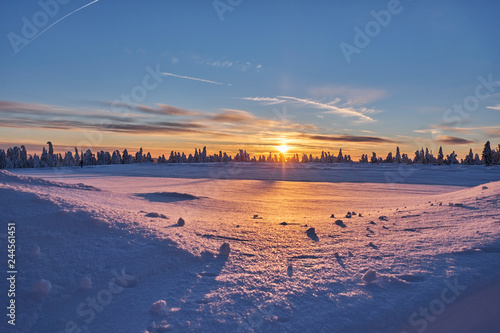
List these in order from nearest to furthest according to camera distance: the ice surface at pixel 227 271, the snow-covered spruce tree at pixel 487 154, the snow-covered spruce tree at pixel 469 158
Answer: the ice surface at pixel 227 271 < the snow-covered spruce tree at pixel 487 154 < the snow-covered spruce tree at pixel 469 158

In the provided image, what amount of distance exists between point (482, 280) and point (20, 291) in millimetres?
4050

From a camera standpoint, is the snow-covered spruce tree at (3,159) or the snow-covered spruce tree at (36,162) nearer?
the snow-covered spruce tree at (3,159)

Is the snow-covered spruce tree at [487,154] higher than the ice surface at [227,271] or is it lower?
higher

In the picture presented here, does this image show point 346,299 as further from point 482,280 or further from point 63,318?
point 63,318

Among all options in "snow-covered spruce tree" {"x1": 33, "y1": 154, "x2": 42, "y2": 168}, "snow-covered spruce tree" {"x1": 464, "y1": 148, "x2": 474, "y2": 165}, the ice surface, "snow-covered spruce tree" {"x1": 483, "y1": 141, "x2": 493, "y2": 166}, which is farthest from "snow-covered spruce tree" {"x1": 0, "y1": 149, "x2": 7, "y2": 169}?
"snow-covered spruce tree" {"x1": 464, "y1": 148, "x2": 474, "y2": 165}

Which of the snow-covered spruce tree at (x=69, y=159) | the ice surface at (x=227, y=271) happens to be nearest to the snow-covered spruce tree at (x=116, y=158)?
the snow-covered spruce tree at (x=69, y=159)

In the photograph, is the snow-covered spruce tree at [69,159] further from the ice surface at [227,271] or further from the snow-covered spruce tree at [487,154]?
the snow-covered spruce tree at [487,154]

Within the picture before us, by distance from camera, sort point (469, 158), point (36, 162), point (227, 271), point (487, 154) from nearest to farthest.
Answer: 1. point (227, 271)
2. point (487, 154)
3. point (469, 158)
4. point (36, 162)

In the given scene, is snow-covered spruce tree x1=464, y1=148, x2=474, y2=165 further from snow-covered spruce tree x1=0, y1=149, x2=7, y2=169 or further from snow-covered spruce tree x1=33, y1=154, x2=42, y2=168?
snow-covered spruce tree x1=0, y1=149, x2=7, y2=169

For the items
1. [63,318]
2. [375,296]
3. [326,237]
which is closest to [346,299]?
[375,296]

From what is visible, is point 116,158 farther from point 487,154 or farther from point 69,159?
point 487,154

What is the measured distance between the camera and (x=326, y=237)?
14.0ft

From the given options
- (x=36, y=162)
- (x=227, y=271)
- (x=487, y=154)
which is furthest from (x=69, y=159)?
(x=487, y=154)

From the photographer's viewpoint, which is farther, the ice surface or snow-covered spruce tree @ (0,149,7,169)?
snow-covered spruce tree @ (0,149,7,169)
